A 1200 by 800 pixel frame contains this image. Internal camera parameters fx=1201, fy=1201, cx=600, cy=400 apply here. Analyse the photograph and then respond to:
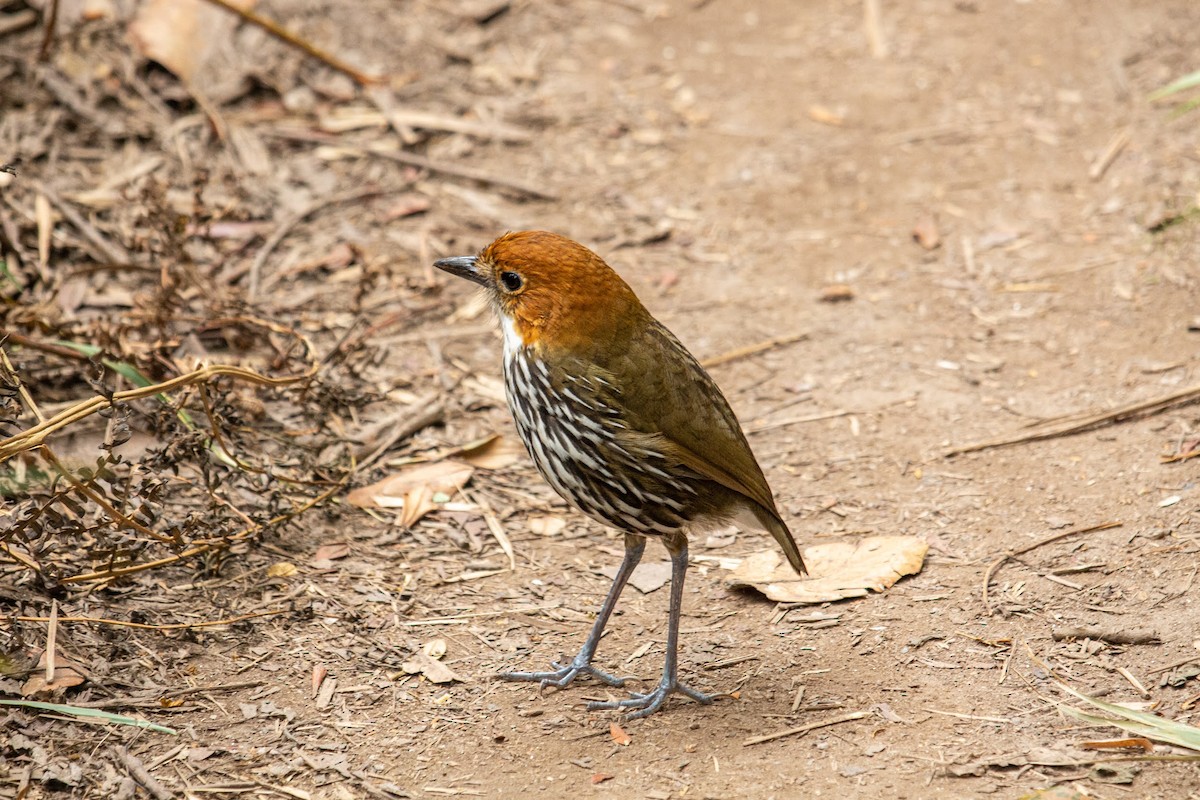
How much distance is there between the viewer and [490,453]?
6.18 m

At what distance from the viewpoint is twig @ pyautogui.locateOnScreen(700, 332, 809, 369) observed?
688 cm

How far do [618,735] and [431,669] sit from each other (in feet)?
2.63

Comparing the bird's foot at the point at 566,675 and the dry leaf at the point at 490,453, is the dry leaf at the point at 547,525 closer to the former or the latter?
the dry leaf at the point at 490,453

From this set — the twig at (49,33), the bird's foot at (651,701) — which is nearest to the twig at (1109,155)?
the bird's foot at (651,701)

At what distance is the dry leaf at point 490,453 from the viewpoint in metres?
6.11

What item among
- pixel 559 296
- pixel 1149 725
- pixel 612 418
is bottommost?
pixel 1149 725

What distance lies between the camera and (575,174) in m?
8.59

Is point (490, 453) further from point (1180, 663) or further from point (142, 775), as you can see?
point (1180, 663)

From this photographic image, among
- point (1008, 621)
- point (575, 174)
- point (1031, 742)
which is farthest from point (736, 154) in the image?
point (1031, 742)

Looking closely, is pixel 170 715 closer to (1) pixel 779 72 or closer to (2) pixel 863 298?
(2) pixel 863 298

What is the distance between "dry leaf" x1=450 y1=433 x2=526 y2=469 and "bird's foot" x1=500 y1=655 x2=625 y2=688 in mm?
1577

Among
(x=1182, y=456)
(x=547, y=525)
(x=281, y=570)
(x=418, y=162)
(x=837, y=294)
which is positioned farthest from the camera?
(x=418, y=162)

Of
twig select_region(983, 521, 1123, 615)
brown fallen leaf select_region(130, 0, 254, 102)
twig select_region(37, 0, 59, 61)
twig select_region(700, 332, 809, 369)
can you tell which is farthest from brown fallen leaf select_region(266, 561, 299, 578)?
brown fallen leaf select_region(130, 0, 254, 102)

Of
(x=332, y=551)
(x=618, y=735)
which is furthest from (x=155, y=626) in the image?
(x=618, y=735)
